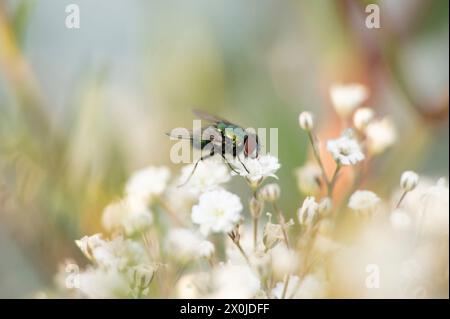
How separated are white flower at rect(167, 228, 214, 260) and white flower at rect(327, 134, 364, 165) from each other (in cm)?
15

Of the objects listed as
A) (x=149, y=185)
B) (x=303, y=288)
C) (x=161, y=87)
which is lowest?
(x=303, y=288)

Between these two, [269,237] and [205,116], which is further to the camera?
[205,116]

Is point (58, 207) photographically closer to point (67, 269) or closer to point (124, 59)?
point (67, 269)

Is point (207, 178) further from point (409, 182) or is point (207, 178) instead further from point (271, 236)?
point (409, 182)

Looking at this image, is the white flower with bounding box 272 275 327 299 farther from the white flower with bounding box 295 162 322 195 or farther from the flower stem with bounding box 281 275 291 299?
the white flower with bounding box 295 162 322 195

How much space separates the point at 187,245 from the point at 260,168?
0.10 m

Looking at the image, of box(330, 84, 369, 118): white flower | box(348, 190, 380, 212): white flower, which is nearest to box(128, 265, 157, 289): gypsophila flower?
box(348, 190, 380, 212): white flower

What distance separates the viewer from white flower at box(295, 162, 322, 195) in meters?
0.64

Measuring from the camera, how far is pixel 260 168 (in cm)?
55

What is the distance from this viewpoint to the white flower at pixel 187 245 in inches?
21.6

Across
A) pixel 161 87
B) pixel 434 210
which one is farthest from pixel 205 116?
pixel 434 210
